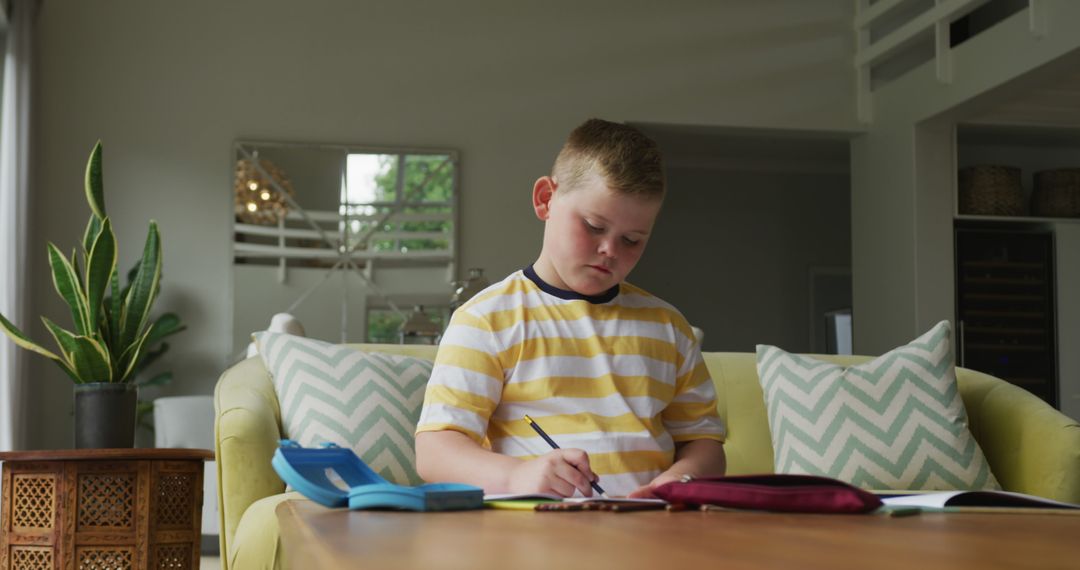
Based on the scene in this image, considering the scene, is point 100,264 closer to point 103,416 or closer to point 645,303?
point 103,416

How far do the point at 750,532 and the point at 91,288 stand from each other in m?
2.38

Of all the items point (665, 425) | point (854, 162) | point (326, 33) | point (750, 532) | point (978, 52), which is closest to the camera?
point (750, 532)

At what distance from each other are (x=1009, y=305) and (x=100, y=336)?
5.16 metres

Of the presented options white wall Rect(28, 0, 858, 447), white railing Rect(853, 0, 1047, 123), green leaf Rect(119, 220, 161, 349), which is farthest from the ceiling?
green leaf Rect(119, 220, 161, 349)

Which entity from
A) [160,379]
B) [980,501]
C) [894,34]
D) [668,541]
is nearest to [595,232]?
[980,501]

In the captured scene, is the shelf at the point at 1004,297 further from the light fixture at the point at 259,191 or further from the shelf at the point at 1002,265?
the light fixture at the point at 259,191

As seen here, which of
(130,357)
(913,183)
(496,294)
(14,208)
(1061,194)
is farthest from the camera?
(1061,194)

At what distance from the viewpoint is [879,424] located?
242cm

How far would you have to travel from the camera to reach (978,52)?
5.67m

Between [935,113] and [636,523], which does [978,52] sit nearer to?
[935,113]

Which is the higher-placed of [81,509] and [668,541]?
[668,541]

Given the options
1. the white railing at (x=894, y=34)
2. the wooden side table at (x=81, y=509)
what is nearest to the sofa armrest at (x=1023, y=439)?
the wooden side table at (x=81, y=509)

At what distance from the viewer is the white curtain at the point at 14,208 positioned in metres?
5.15

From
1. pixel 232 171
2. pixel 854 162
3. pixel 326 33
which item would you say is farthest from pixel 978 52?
pixel 232 171
